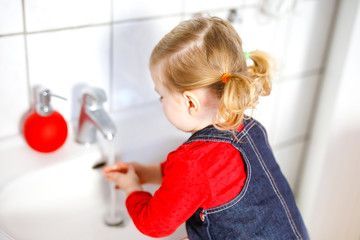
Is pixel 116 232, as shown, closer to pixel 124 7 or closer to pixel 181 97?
pixel 181 97

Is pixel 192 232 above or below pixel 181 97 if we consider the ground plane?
below

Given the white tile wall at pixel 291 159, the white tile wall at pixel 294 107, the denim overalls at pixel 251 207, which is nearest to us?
the denim overalls at pixel 251 207

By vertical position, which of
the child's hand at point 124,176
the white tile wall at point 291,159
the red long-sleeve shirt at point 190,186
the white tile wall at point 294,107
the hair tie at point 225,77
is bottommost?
the white tile wall at point 291,159

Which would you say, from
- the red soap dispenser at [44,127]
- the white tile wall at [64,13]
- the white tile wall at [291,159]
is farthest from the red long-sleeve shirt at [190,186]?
the white tile wall at [291,159]

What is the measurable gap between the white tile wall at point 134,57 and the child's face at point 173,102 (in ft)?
0.74

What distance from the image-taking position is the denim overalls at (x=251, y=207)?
846mm

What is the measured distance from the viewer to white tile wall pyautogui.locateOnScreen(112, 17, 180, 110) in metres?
1.03

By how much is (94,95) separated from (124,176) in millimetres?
176

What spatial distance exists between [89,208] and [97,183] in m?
0.06

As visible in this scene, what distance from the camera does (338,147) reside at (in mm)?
1449

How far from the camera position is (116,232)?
935 mm

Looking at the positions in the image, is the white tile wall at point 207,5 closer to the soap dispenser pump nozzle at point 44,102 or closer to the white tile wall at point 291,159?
the soap dispenser pump nozzle at point 44,102

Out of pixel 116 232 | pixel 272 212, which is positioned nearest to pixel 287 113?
pixel 272 212

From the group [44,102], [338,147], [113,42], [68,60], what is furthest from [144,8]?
[338,147]
